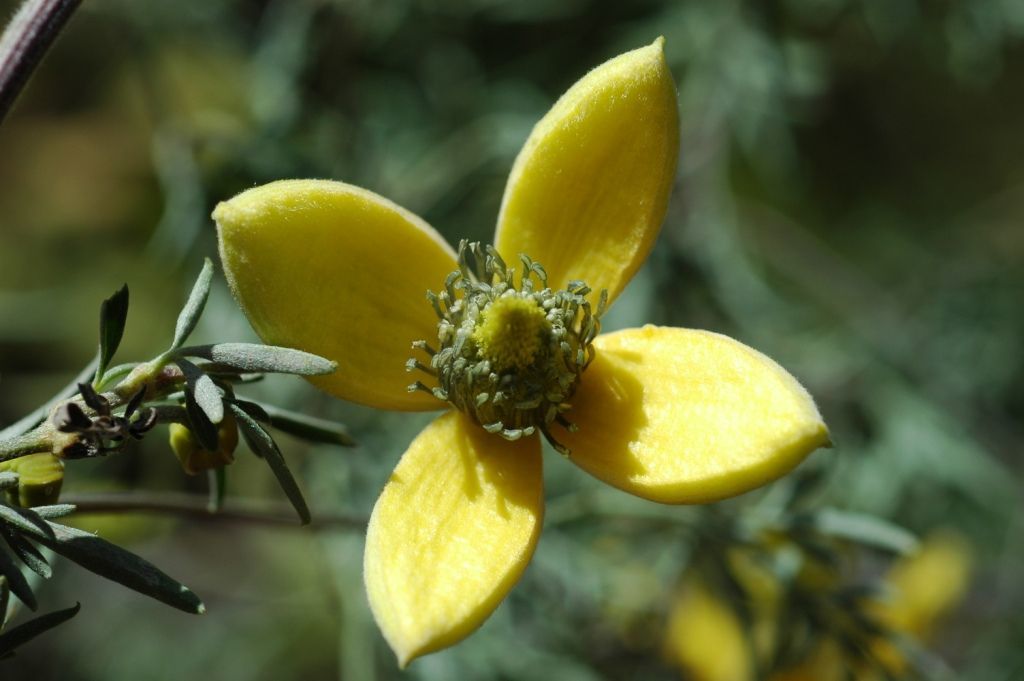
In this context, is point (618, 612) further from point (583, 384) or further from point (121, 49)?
point (121, 49)

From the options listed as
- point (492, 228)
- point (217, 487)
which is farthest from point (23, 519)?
point (492, 228)

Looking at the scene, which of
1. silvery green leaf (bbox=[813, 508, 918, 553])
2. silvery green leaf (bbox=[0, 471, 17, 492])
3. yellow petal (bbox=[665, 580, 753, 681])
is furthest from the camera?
yellow petal (bbox=[665, 580, 753, 681])

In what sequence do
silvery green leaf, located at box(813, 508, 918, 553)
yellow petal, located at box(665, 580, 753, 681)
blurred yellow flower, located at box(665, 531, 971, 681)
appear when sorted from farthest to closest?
yellow petal, located at box(665, 580, 753, 681) < blurred yellow flower, located at box(665, 531, 971, 681) < silvery green leaf, located at box(813, 508, 918, 553)

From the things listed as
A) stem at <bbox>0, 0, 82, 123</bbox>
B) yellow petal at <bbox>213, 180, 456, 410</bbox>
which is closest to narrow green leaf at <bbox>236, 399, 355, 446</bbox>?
yellow petal at <bbox>213, 180, 456, 410</bbox>

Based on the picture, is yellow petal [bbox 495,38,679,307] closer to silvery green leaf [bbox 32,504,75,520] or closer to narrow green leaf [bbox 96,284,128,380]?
narrow green leaf [bbox 96,284,128,380]

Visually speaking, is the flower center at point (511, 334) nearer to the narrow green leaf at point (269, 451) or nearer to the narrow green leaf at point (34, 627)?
the narrow green leaf at point (269, 451)

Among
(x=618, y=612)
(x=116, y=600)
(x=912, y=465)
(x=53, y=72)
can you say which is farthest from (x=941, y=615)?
(x=53, y=72)

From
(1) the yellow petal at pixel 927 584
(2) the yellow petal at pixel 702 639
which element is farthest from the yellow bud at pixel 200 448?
(1) the yellow petal at pixel 927 584
